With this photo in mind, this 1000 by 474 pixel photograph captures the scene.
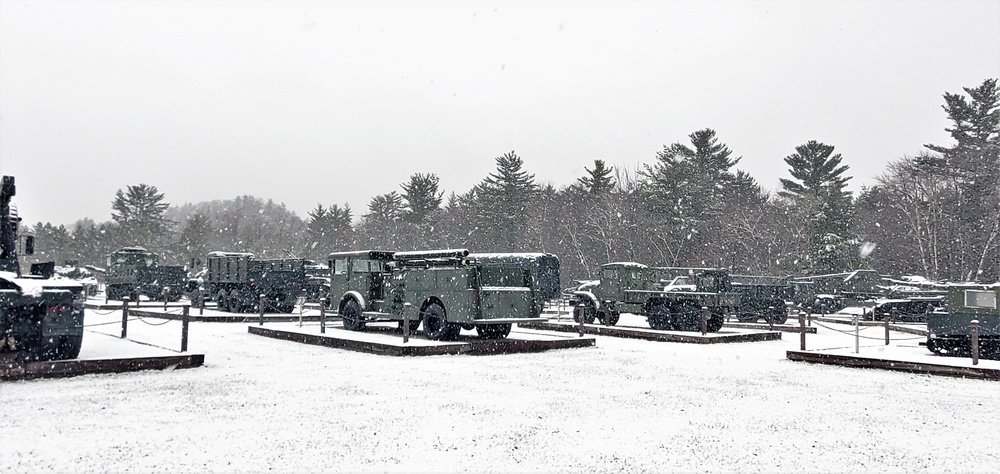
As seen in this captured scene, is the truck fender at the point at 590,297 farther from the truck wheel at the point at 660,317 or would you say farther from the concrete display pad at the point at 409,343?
the concrete display pad at the point at 409,343

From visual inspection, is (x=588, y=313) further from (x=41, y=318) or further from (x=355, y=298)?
(x=41, y=318)

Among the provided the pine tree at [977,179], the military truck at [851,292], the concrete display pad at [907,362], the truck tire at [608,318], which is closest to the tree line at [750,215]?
the pine tree at [977,179]

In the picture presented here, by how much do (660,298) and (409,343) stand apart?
8.44 meters

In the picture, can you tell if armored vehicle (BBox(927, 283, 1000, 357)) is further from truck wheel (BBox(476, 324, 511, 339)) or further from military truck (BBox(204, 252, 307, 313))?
military truck (BBox(204, 252, 307, 313))

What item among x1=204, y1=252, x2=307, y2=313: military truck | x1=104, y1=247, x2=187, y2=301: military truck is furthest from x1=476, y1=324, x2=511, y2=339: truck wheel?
x1=104, y1=247, x2=187, y2=301: military truck

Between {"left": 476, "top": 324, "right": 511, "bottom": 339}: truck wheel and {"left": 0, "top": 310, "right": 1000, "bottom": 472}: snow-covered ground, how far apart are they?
10.3 ft

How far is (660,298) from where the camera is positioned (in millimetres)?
20016

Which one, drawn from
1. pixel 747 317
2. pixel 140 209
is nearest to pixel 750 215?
pixel 747 317

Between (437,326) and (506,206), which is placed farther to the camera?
(506,206)

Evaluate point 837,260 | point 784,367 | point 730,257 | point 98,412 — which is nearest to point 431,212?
point 730,257

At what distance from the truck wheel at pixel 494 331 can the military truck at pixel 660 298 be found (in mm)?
4021

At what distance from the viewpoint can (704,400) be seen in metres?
9.09

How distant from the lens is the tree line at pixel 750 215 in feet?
139

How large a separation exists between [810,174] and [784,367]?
45.0 metres
